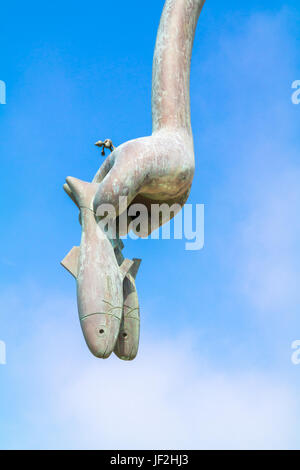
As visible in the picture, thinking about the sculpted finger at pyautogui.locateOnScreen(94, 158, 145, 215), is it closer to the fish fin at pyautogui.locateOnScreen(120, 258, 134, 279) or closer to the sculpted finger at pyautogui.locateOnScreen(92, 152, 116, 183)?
the sculpted finger at pyautogui.locateOnScreen(92, 152, 116, 183)

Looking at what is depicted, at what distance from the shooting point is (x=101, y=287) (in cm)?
567

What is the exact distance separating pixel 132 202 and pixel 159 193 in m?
0.28

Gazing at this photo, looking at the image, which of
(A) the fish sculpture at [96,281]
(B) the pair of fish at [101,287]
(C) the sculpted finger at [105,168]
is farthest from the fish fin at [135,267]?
(C) the sculpted finger at [105,168]

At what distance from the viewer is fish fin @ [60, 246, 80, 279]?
5.87m

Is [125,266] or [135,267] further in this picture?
[135,267]

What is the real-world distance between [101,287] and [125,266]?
18.5 inches

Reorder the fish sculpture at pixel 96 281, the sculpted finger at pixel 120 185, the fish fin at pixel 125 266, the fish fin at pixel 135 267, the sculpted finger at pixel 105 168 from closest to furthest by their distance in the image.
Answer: the fish sculpture at pixel 96 281
the sculpted finger at pixel 120 185
the fish fin at pixel 125 266
the sculpted finger at pixel 105 168
the fish fin at pixel 135 267

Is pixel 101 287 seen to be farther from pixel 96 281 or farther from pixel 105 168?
pixel 105 168

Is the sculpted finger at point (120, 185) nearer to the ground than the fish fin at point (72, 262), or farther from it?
farther from it

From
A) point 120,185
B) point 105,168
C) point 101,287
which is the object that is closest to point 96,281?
point 101,287

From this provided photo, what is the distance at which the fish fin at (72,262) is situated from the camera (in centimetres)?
587

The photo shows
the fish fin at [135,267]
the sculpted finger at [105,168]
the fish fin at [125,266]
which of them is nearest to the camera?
the fish fin at [125,266]

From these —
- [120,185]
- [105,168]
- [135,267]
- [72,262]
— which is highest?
[105,168]

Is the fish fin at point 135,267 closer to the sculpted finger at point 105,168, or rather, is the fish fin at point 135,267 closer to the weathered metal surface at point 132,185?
the weathered metal surface at point 132,185
